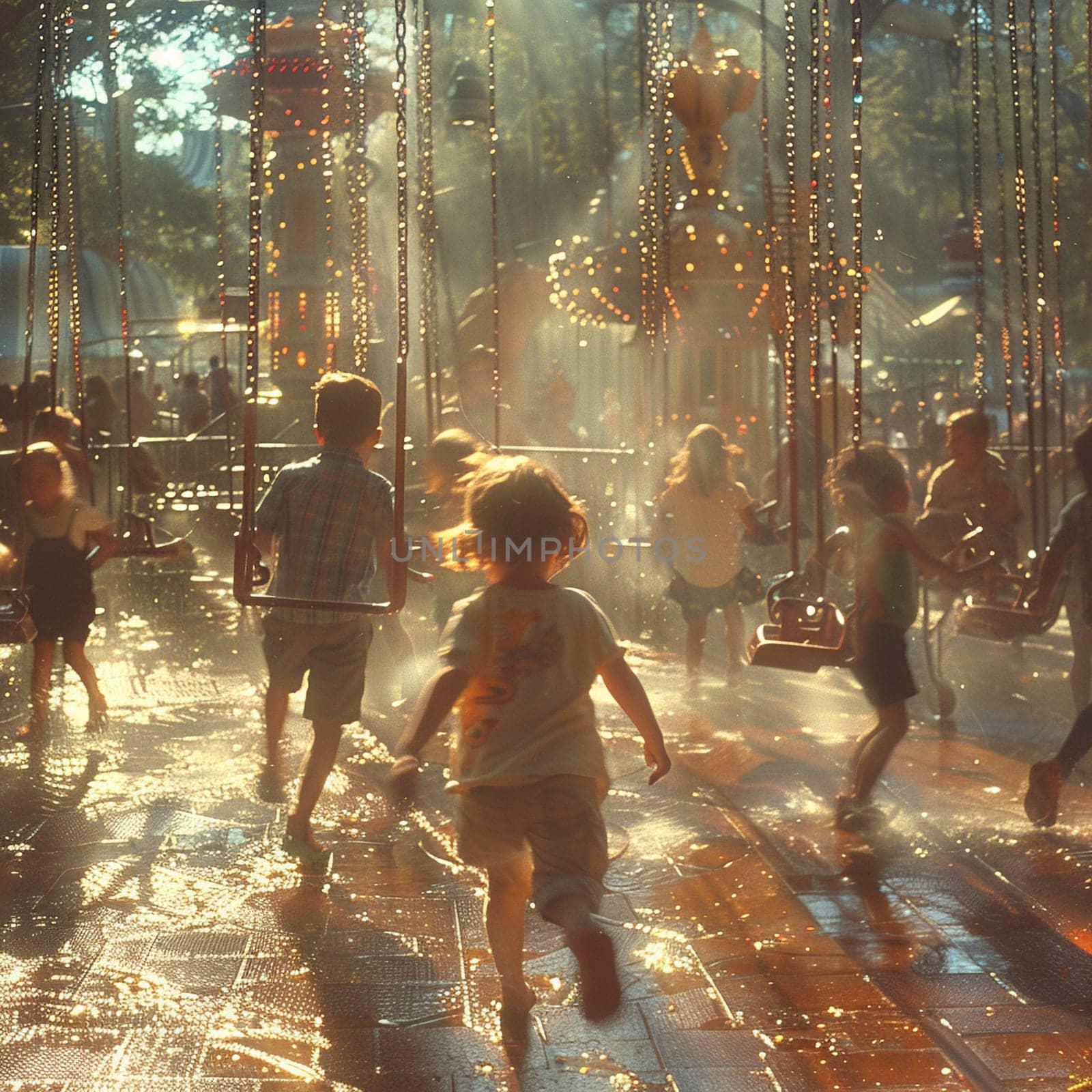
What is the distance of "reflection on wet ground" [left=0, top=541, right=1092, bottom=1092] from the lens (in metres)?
3.55

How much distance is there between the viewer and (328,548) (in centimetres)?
532

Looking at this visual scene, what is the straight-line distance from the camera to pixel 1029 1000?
13.0 ft

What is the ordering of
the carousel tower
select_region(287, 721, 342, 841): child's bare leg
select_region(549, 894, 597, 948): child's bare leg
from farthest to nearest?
the carousel tower < select_region(287, 721, 342, 841): child's bare leg < select_region(549, 894, 597, 948): child's bare leg

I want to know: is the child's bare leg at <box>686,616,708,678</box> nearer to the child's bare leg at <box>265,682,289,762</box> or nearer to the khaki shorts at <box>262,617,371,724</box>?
the child's bare leg at <box>265,682,289,762</box>

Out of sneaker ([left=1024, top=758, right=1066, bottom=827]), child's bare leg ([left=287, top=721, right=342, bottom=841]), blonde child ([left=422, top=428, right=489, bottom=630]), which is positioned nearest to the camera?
child's bare leg ([left=287, top=721, right=342, bottom=841])

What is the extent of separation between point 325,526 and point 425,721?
182 centimetres

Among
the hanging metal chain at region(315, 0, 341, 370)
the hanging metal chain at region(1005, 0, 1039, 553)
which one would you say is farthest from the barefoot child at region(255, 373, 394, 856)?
the hanging metal chain at region(315, 0, 341, 370)

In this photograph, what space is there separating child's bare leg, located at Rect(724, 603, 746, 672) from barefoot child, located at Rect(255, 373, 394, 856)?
3.84 m

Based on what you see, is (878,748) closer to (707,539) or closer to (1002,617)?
(1002,617)

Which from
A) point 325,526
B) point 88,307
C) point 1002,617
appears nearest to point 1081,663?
point 1002,617

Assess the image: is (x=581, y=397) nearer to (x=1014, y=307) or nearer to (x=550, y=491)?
(x=1014, y=307)

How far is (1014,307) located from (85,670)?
A: 76.8ft

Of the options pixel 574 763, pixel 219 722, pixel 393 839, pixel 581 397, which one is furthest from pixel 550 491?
pixel 581 397

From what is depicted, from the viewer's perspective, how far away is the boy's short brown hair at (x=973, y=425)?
8188 millimetres
